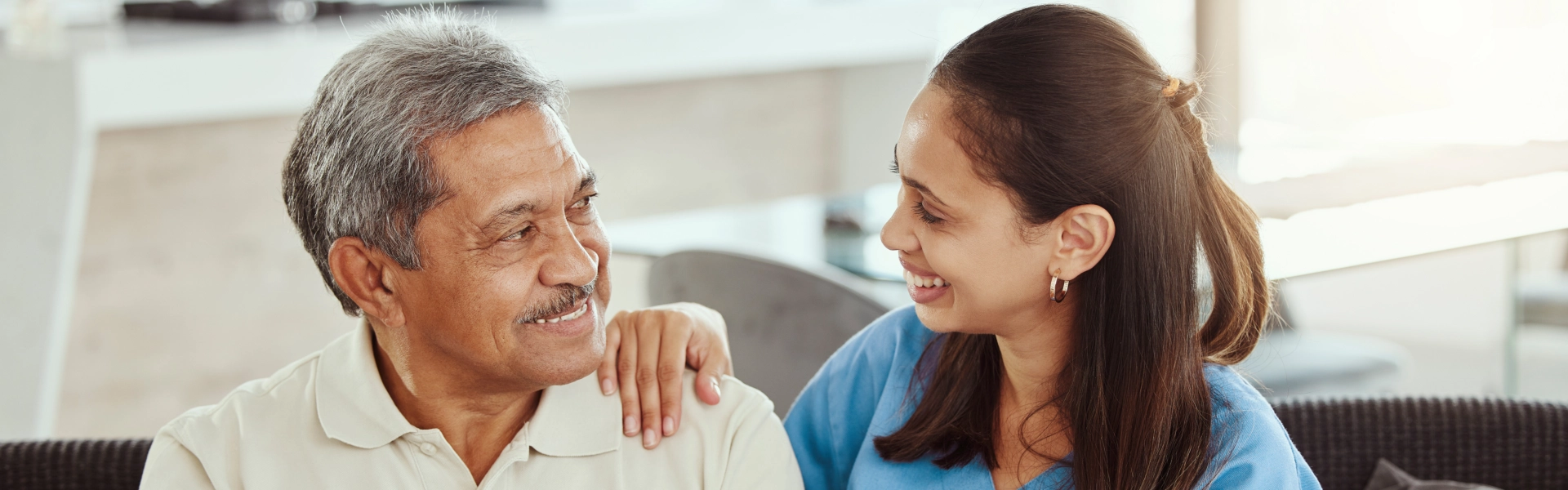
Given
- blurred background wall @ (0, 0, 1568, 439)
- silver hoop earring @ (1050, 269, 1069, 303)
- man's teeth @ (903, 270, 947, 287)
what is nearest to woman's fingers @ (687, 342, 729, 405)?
man's teeth @ (903, 270, 947, 287)

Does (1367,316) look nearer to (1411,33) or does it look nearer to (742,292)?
(1411,33)

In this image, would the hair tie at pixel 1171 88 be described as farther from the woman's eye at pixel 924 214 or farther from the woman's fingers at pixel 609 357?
the woman's fingers at pixel 609 357

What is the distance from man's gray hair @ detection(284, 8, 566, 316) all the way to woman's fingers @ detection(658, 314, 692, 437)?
0.88 feet

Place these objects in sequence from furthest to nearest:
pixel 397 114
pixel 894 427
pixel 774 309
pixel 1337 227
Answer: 1. pixel 1337 227
2. pixel 774 309
3. pixel 894 427
4. pixel 397 114

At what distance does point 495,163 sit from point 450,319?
6.8 inches

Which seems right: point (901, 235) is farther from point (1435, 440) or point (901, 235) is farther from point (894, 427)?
point (1435, 440)

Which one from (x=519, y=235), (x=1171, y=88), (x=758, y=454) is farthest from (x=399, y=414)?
(x=1171, y=88)

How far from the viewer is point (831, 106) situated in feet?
16.5

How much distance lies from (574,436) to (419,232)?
26cm

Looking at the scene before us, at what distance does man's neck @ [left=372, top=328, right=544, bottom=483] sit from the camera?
4.42ft

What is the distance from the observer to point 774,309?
1983mm

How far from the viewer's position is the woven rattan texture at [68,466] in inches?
58.8

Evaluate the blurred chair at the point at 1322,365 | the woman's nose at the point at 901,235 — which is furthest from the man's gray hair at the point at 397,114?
the blurred chair at the point at 1322,365

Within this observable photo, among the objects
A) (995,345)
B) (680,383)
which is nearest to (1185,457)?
(995,345)
